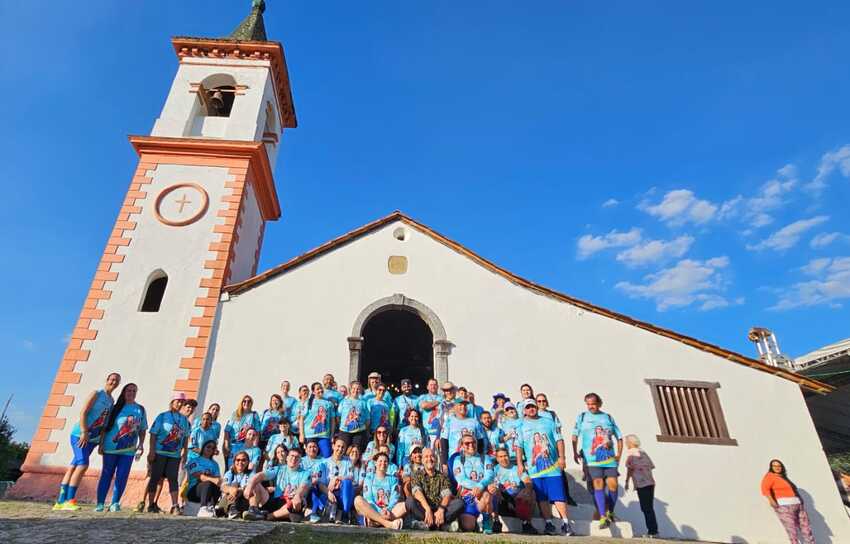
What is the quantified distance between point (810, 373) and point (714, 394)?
4930 mm

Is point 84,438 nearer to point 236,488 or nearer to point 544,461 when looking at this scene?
point 236,488

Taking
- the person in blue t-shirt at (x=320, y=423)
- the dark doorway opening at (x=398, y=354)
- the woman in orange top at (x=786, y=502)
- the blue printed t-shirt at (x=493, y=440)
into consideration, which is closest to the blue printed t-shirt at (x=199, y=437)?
the person in blue t-shirt at (x=320, y=423)

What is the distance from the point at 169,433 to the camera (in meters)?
6.94

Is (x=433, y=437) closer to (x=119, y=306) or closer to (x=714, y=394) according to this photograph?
(x=714, y=394)

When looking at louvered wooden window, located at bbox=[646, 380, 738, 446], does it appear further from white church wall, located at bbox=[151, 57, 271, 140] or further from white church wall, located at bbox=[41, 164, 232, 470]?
white church wall, located at bbox=[151, 57, 271, 140]

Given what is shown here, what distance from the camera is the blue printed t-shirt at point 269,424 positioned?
7.74 metres

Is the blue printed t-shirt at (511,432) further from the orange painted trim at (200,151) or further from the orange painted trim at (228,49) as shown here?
the orange painted trim at (228,49)

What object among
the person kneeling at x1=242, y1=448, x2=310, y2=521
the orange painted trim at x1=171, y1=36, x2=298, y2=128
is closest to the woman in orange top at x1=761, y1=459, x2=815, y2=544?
the person kneeling at x1=242, y1=448, x2=310, y2=521

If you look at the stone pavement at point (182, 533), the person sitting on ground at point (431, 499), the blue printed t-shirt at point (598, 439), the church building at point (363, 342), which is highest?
the church building at point (363, 342)

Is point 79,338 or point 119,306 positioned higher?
point 119,306

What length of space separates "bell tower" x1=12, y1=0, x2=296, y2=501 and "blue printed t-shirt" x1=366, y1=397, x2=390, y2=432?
3.99 meters

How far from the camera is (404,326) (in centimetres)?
1459

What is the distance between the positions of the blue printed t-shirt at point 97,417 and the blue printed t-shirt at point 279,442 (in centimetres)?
224

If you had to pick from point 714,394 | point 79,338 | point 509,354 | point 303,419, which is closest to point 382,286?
point 509,354
